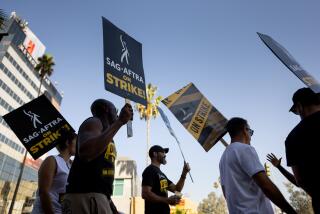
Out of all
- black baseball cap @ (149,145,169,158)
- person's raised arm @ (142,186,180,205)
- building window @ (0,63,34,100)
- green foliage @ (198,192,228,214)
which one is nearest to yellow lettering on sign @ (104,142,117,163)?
person's raised arm @ (142,186,180,205)

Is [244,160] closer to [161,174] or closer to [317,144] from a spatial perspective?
[317,144]

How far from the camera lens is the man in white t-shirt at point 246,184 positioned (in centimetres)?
278

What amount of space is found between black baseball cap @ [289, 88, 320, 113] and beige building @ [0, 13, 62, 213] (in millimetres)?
59370

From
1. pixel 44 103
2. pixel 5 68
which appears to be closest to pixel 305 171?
pixel 44 103

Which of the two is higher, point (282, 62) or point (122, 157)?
point (122, 157)

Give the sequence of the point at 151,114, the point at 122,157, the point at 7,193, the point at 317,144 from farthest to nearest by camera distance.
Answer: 1. the point at 7,193
2. the point at 151,114
3. the point at 122,157
4. the point at 317,144

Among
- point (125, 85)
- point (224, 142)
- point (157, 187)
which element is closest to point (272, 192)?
point (125, 85)

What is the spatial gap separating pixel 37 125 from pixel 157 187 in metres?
2.72

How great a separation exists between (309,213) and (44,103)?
49003 millimetres

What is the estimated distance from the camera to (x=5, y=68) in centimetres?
6109

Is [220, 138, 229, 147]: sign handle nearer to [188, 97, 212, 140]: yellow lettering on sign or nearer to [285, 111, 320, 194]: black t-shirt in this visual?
[188, 97, 212, 140]: yellow lettering on sign

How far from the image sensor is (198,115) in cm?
583

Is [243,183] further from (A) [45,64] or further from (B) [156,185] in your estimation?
(A) [45,64]

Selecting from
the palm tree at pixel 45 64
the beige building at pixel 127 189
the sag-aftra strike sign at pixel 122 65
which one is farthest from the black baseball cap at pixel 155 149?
the palm tree at pixel 45 64
